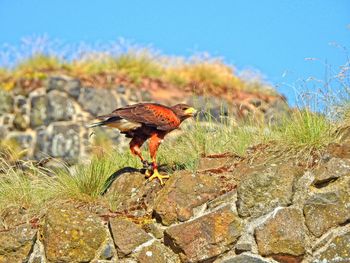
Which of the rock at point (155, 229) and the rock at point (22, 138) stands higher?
the rock at point (22, 138)

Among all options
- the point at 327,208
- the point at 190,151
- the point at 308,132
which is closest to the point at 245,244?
the point at 327,208

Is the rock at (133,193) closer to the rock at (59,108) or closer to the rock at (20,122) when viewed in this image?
the rock at (59,108)

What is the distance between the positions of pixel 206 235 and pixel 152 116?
129cm

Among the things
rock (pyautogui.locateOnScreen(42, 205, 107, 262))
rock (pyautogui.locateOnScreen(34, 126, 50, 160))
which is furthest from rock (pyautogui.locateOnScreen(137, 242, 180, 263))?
rock (pyautogui.locateOnScreen(34, 126, 50, 160))

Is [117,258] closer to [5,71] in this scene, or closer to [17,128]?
[17,128]

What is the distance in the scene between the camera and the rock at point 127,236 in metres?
6.34

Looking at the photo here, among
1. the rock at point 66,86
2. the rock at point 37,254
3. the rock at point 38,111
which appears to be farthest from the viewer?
the rock at point 66,86

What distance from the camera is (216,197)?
259 inches

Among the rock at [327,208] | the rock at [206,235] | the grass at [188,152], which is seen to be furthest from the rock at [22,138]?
the rock at [327,208]

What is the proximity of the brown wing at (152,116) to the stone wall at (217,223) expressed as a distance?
477mm

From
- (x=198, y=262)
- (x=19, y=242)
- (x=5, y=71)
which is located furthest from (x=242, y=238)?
(x=5, y=71)

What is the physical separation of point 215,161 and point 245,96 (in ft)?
29.8

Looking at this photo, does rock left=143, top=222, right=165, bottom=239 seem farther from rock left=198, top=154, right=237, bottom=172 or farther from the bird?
rock left=198, top=154, right=237, bottom=172

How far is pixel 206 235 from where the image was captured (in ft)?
20.3
